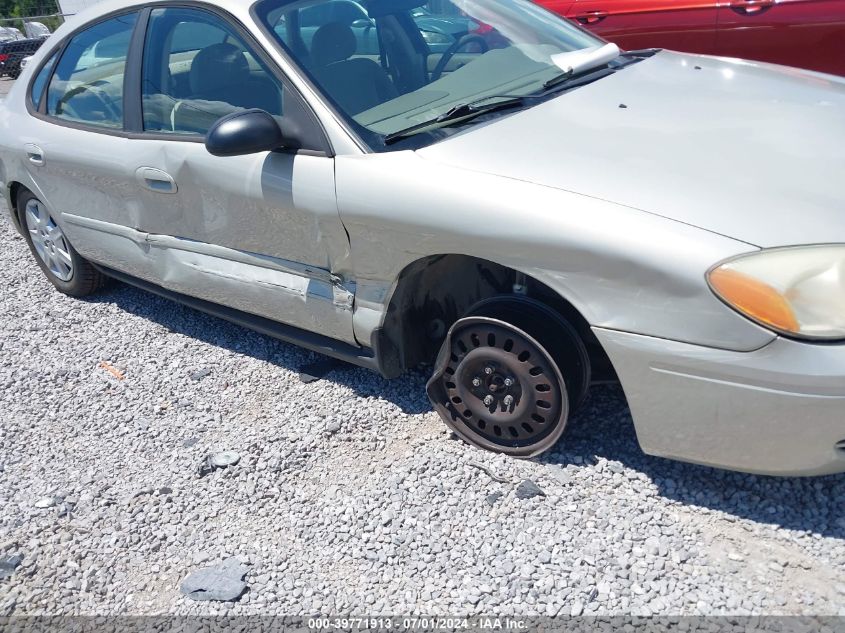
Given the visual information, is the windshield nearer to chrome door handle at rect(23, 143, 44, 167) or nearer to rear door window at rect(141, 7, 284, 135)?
rear door window at rect(141, 7, 284, 135)

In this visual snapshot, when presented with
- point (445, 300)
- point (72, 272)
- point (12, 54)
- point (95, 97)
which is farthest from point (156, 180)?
point (12, 54)

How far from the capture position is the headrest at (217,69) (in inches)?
127

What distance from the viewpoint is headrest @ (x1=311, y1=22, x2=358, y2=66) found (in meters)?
3.12

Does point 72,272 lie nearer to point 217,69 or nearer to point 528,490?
point 217,69

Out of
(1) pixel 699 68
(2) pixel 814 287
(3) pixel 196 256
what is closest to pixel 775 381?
(2) pixel 814 287

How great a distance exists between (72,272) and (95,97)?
1242 millimetres

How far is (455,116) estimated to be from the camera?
2.87m

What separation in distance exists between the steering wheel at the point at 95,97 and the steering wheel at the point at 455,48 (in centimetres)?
152

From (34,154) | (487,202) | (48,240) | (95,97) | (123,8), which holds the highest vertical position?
(123,8)

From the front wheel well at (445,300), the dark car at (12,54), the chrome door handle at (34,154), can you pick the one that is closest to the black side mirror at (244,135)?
the front wheel well at (445,300)

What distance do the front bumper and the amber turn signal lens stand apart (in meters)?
0.06

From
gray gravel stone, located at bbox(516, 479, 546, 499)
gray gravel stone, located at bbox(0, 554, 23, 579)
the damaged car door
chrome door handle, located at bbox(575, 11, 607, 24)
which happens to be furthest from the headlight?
chrome door handle, located at bbox(575, 11, 607, 24)

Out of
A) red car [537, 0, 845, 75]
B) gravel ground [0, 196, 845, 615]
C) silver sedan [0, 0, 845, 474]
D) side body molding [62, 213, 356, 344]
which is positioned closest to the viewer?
silver sedan [0, 0, 845, 474]

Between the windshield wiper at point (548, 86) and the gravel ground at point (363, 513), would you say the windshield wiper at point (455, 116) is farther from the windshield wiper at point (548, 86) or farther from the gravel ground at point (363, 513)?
the gravel ground at point (363, 513)
